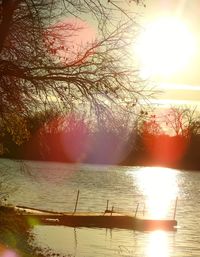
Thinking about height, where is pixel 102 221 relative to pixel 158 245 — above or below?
above

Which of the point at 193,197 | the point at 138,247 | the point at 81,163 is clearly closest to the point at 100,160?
the point at 81,163

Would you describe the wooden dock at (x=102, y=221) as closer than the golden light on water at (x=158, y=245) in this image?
No

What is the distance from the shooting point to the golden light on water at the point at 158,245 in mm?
30672

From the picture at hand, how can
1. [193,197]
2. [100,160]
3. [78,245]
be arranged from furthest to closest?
[100,160], [193,197], [78,245]

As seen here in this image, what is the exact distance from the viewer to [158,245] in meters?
33.3

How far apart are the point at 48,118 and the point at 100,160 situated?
390 ft

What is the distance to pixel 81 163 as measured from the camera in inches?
5502

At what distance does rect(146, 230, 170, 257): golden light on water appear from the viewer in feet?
101

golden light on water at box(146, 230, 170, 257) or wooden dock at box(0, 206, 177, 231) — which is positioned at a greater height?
wooden dock at box(0, 206, 177, 231)

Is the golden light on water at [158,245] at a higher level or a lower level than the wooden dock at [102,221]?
lower

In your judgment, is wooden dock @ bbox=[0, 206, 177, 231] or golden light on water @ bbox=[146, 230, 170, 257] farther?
wooden dock @ bbox=[0, 206, 177, 231]

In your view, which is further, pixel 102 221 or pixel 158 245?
pixel 102 221

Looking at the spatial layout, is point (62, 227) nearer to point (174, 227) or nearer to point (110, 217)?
point (110, 217)

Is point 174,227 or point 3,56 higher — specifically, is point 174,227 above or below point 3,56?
below
